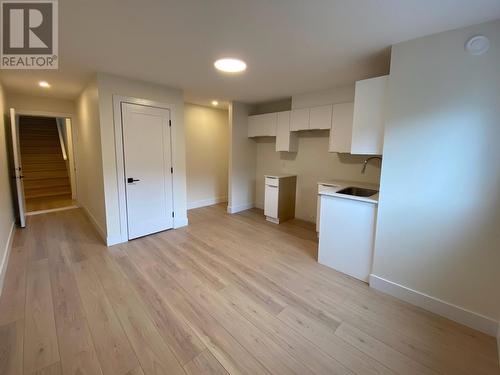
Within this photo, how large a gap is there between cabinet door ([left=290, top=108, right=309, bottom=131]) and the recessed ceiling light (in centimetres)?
162

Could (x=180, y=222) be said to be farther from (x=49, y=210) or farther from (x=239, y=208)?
(x=49, y=210)

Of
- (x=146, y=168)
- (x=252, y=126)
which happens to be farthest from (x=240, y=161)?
(x=146, y=168)

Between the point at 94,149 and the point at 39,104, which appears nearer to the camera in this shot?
the point at 94,149

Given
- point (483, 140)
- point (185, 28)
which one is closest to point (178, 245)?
point (185, 28)

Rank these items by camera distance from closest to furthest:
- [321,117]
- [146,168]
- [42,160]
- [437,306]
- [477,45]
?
[477,45]
[437,306]
[146,168]
[321,117]
[42,160]

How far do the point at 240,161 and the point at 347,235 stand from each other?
3037mm

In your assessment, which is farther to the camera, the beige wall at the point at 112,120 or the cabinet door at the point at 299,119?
the cabinet door at the point at 299,119

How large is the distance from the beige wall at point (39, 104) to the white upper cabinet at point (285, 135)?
4.47 meters

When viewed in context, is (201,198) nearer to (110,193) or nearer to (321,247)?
(110,193)

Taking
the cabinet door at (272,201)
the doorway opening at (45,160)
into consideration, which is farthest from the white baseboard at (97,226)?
the cabinet door at (272,201)

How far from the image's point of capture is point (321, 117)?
12.4 ft

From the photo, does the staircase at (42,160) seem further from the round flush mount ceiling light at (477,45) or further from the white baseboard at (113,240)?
the round flush mount ceiling light at (477,45)

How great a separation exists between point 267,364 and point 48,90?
5269mm

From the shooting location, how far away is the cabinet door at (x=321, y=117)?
12.1ft
